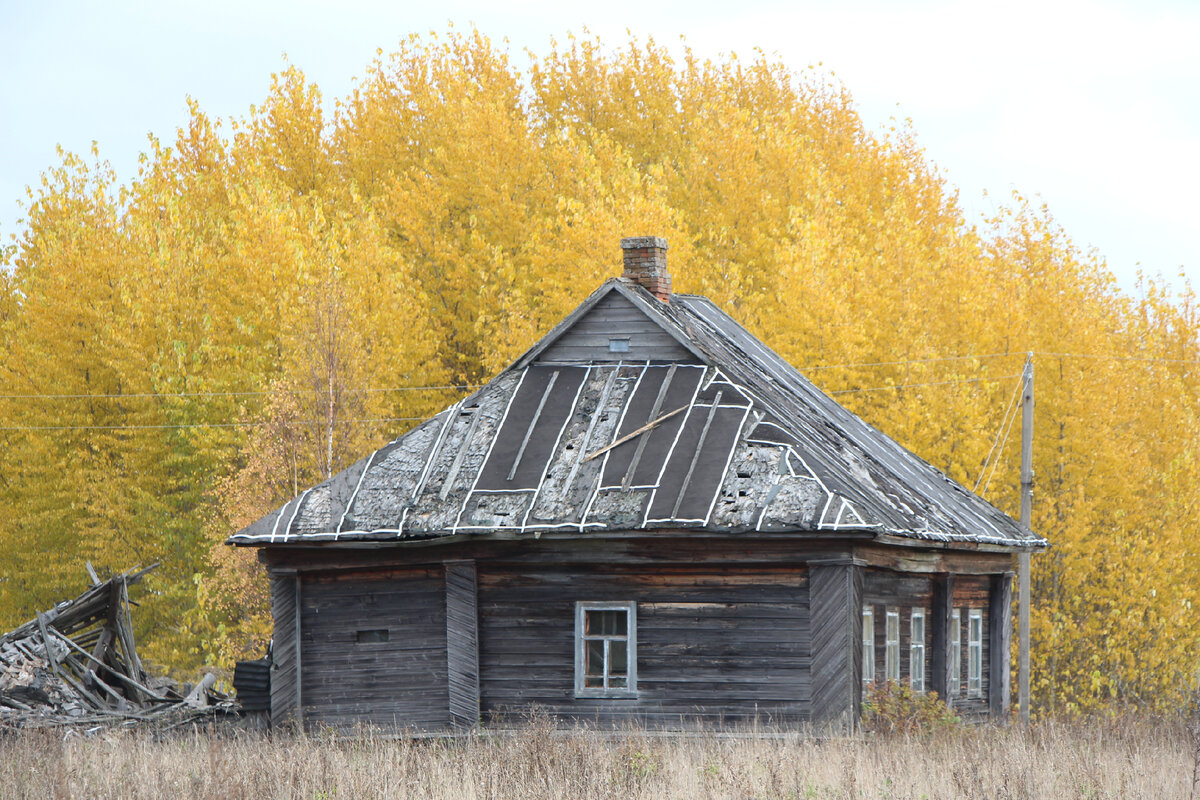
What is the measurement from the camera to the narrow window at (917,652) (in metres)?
20.6

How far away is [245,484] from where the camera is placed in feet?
94.4

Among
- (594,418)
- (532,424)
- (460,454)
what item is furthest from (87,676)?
(594,418)

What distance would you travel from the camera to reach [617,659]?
18.7 meters

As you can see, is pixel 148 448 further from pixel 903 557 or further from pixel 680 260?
pixel 903 557

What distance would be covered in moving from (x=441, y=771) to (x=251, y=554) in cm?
1676

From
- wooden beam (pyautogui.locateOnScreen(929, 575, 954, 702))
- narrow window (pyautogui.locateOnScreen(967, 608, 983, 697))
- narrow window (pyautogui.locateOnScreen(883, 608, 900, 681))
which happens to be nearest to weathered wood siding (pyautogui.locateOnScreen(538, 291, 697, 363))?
narrow window (pyautogui.locateOnScreen(883, 608, 900, 681))

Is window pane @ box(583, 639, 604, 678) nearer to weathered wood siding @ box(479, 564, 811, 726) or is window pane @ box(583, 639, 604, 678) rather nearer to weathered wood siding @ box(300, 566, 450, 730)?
weathered wood siding @ box(479, 564, 811, 726)

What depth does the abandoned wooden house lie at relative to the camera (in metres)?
17.7

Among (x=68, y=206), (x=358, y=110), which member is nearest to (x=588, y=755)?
(x=68, y=206)

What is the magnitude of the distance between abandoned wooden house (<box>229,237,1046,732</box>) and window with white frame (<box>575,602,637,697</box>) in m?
0.03

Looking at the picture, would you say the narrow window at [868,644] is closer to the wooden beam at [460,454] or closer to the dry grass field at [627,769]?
the dry grass field at [627,769]

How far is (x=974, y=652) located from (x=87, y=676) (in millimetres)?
13957

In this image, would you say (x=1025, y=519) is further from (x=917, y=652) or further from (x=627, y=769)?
(x=627, y=769)

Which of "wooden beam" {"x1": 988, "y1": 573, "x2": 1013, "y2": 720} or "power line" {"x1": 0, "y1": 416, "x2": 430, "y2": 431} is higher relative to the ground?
"power line" {"x1": 0, "y1": 416, "x2": 430, "y2": 431}
